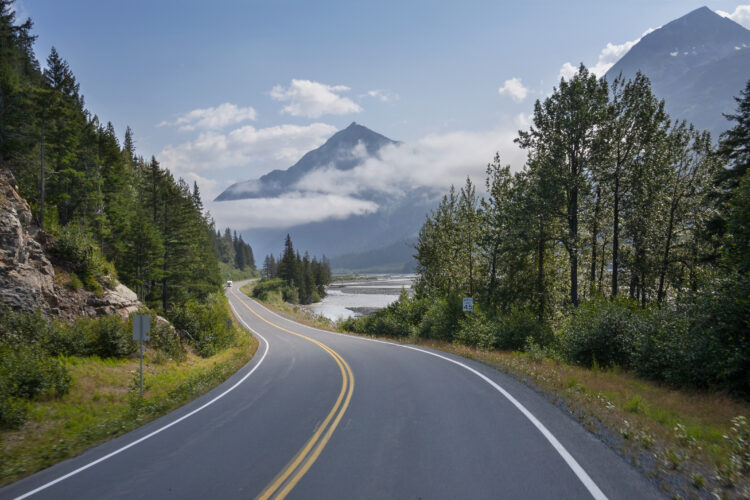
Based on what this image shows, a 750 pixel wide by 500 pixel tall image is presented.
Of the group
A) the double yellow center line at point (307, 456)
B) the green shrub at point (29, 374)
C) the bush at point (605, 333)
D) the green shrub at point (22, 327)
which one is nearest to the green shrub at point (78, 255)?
the green shrub at point (22, 327)

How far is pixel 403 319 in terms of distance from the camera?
3328 centimetres

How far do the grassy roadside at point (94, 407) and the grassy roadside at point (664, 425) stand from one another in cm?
1031

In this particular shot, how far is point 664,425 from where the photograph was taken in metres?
6.85

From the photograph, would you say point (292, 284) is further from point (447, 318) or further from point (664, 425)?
point (664, 425)

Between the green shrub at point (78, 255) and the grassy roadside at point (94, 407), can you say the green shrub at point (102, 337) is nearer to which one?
the grassy roadside at point (94, 407)

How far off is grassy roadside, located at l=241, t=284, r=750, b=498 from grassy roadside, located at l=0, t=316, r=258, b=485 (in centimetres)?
1031

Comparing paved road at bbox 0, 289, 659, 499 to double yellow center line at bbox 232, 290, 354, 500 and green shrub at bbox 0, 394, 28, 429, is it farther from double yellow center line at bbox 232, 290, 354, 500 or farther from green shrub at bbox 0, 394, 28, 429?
green shrub at bbox 0, 394, 28, 429

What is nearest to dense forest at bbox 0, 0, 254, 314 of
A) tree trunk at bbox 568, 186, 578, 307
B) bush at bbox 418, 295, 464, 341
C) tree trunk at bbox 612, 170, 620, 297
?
bush at bbox 418, 295, 464, 341

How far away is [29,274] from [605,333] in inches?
973

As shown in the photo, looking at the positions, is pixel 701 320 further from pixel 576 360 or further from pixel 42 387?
pixel 42 387

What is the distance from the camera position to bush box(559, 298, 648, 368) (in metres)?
12.6

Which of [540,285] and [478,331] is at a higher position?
[540,285]

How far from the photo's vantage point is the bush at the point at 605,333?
1263cm

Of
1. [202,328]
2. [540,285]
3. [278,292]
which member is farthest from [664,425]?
[278,292]
